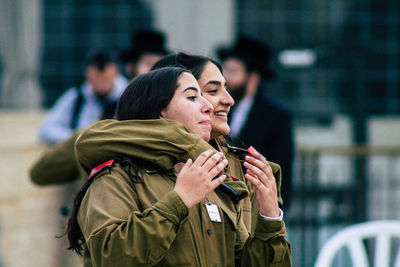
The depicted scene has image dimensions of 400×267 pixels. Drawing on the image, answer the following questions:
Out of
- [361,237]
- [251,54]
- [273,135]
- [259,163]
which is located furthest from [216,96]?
[251,54]

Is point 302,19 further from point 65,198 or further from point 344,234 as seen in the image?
point 344,234

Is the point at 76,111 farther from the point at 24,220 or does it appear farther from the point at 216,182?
the point at 216,182

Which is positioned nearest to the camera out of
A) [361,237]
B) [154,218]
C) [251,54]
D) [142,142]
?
[154,218]

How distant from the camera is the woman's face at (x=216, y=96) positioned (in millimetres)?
3068

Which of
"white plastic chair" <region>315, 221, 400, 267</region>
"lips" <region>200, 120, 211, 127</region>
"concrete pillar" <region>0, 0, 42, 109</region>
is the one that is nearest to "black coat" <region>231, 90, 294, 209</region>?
"white plastic chair" <region>315, 221, 400, 267</region>

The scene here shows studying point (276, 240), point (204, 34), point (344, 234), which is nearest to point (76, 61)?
point (204, 34)

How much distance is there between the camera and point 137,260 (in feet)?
7.81

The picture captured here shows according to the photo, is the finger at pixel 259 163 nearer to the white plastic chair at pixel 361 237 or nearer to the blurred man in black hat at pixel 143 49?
the white plastic chair at pixel 361 237

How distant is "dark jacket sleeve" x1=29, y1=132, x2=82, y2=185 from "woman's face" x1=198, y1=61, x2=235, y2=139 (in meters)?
1.36

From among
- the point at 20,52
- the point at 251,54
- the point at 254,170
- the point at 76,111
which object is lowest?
the point at 20,52

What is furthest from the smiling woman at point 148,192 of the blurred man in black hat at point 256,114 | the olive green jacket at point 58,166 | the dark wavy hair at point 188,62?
the blurred man in black hat at point 256,114

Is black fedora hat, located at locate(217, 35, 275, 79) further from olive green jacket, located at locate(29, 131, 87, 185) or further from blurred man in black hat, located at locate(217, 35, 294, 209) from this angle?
olive green jacket, located at locate(29, 131, 87, 185)

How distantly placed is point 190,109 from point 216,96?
391 mm

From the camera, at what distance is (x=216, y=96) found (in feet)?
10.2
